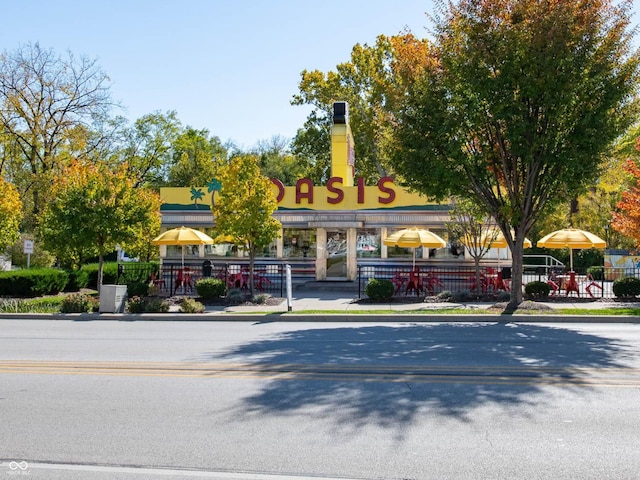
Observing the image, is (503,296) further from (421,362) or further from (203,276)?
(421,362)

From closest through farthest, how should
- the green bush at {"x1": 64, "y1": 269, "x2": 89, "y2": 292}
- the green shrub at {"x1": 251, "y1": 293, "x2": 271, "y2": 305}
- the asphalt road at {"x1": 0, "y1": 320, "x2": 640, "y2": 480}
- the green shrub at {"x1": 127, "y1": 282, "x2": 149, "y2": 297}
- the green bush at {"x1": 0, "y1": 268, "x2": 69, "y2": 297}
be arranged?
the asphalt road at {"x1": 0, "y1": 320, "x2": 640, "y2": 480} < the green shrub at {"x1": 251, "y1": 293, "x2": 271, "y2": 305} < the green shrub at {"x1": 127, "y1": 282, "x2": 149, "y2": 297} < the green bush at {"x1": 0, "y1": 268, "x2": 69, "y2": 297} < the green bush at {"x1": 64, "y1": 269, "x2": 89, "y2": 292}

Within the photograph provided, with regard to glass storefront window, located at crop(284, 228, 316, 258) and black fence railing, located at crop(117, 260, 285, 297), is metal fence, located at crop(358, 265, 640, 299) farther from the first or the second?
black fence railing, located at crop(117, 260, 285, 297)

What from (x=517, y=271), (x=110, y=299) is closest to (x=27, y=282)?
(x=110, y=299)

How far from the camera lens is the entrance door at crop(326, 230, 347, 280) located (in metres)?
27.7

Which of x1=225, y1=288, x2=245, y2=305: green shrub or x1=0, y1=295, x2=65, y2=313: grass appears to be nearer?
x1=0, y1=295, x2=65, y2=313: grass

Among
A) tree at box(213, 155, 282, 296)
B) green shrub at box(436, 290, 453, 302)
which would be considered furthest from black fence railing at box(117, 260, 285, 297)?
green shrub at box(436, 290, 453, 302)

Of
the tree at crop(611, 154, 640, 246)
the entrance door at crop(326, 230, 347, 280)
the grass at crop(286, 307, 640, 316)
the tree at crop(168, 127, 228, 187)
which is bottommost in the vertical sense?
the grass at crop(286, 307, 640, 316)

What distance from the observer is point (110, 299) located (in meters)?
18.0

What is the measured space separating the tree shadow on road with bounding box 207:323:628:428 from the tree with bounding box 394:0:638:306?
189 inches

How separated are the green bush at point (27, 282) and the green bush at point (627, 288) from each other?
70.5 feet

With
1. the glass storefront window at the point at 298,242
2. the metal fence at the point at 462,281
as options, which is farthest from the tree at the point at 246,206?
the glass storefront window at the point at 298,242

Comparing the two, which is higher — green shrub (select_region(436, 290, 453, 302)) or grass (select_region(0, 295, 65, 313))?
green shrub (select_region(436, 290, 453, 302))

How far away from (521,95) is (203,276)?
49.0 feet

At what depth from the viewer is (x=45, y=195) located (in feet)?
111
